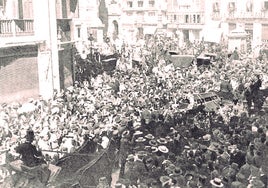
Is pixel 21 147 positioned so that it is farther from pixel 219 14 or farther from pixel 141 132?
pixel 219 14

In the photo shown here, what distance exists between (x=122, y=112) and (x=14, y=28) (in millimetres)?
6930

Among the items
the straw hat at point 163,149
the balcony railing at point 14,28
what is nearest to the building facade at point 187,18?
the balcony railing at point 14,28

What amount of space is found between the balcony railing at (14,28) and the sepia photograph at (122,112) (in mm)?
46

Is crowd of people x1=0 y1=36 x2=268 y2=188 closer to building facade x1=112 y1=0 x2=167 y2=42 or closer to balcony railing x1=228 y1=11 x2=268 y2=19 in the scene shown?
balcony railing x1=228 y1=11 x2=268 y2=19

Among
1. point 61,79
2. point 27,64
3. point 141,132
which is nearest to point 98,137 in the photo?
point 141,132

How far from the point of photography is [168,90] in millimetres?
19156

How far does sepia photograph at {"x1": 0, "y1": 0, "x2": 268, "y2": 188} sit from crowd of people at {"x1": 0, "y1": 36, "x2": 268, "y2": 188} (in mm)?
33

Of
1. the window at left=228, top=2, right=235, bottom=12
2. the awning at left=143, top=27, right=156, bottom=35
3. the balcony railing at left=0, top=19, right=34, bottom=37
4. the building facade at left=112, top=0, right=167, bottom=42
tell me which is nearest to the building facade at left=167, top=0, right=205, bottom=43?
the building facade at left=112, top=0, right=167, bottom=42

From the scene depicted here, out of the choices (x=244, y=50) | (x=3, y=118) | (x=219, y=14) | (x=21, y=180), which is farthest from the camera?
(x=219, y=14)

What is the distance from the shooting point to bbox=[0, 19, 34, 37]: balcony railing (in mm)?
19391

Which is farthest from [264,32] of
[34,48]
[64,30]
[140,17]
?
[34,48]

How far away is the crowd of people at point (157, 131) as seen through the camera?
10711 millimetres

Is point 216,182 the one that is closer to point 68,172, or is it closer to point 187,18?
point 68,172

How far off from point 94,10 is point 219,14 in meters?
13.0
